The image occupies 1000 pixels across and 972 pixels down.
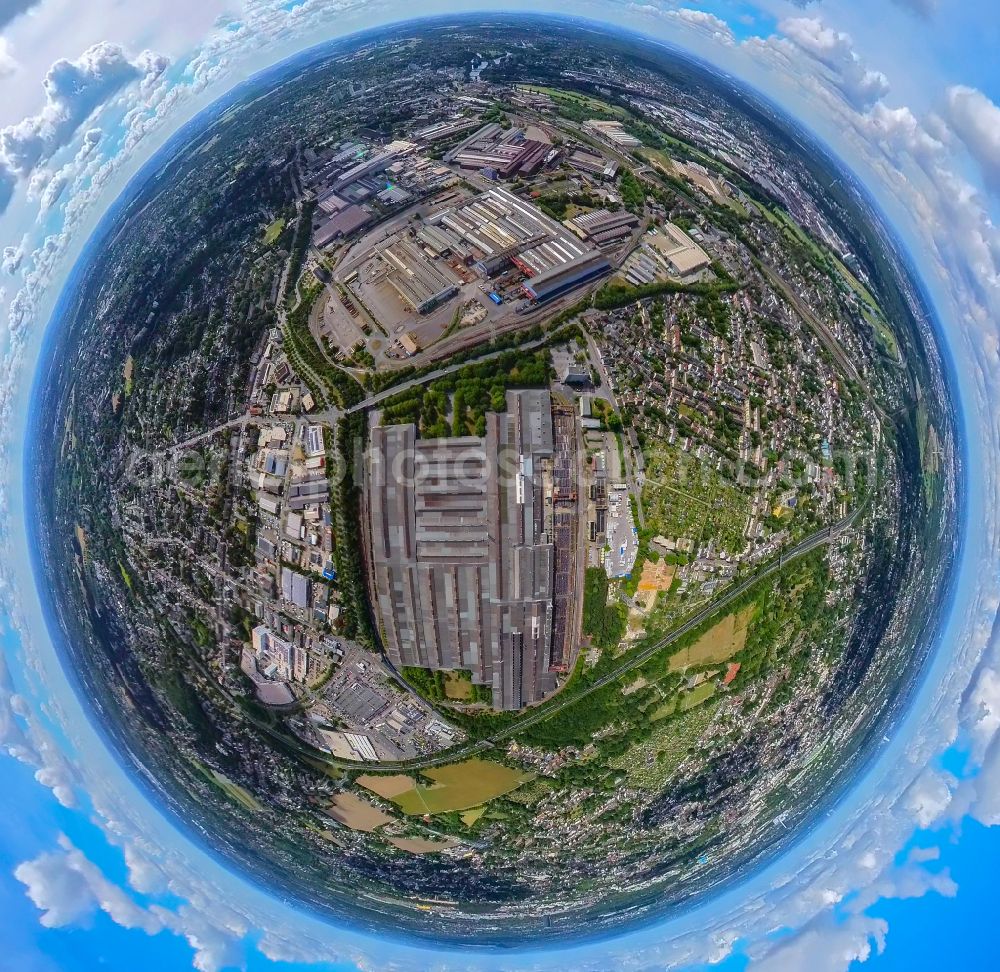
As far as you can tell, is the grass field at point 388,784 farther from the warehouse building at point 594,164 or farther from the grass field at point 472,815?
the warehouse building at point 594,164

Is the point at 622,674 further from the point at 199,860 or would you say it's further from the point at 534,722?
the point at 199,860

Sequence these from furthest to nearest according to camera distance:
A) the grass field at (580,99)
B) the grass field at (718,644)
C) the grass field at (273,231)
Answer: the grass field at (580,99) < the grass field at (273,231) < the grass field at (718,644)

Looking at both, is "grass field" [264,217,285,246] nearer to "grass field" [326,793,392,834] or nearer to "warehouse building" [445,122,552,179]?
"warehouse building" [445,122,552,179]

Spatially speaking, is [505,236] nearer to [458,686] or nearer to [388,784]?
[458,686]

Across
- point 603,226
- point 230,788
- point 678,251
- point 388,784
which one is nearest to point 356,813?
point 388,784

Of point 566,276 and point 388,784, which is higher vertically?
point 566,276

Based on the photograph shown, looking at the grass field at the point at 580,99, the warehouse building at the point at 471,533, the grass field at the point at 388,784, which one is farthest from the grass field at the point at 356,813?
the grass field at the point at 580,99
